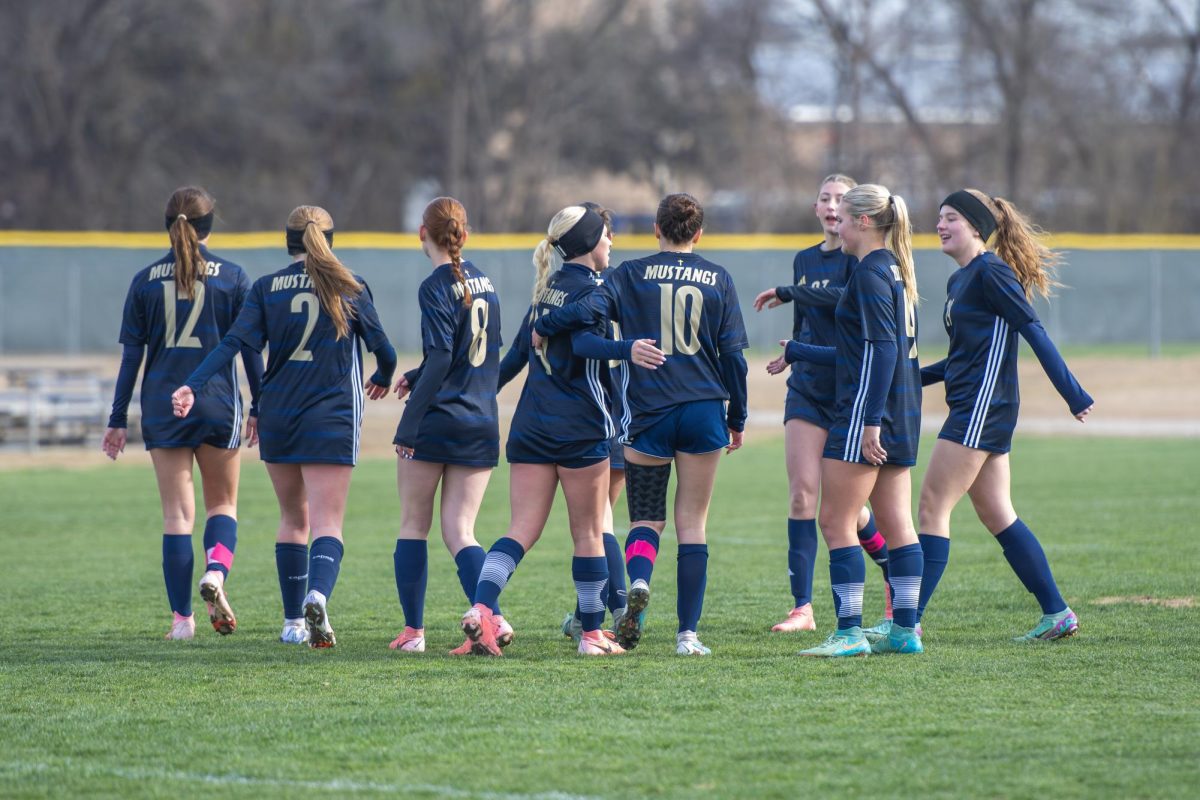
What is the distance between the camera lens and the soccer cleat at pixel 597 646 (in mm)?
6488

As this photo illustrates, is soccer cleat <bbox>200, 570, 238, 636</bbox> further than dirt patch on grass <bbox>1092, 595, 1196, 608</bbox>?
No

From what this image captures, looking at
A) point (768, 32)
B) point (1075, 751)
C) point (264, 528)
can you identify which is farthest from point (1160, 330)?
point (1075, 751)

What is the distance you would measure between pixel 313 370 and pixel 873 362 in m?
2.38

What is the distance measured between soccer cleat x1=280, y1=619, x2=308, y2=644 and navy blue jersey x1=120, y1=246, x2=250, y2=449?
0.88 m

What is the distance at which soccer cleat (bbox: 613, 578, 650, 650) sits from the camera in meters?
6.33

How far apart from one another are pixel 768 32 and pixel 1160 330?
18991 millimetres

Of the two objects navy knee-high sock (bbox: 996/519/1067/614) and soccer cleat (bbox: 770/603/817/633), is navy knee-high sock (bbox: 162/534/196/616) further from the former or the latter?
navy knee-high sock (bbox: 996/519/1067/614)

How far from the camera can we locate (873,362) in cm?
612

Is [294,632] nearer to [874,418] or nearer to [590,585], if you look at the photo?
[590,585]

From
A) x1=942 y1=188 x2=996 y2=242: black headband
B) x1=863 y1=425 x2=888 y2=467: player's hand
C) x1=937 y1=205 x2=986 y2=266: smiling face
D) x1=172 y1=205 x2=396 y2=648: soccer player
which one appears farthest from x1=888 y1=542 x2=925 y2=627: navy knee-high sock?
x1=172 y1=205 x2=396 y2=648: soccer player

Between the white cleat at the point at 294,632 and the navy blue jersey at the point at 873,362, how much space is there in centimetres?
250

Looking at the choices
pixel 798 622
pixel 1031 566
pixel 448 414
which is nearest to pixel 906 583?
pixel 1031 566

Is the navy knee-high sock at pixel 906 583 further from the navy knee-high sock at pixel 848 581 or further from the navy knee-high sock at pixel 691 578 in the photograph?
the navy knee-high sock at pixel 691 578

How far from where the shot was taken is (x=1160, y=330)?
3116 centimetres
